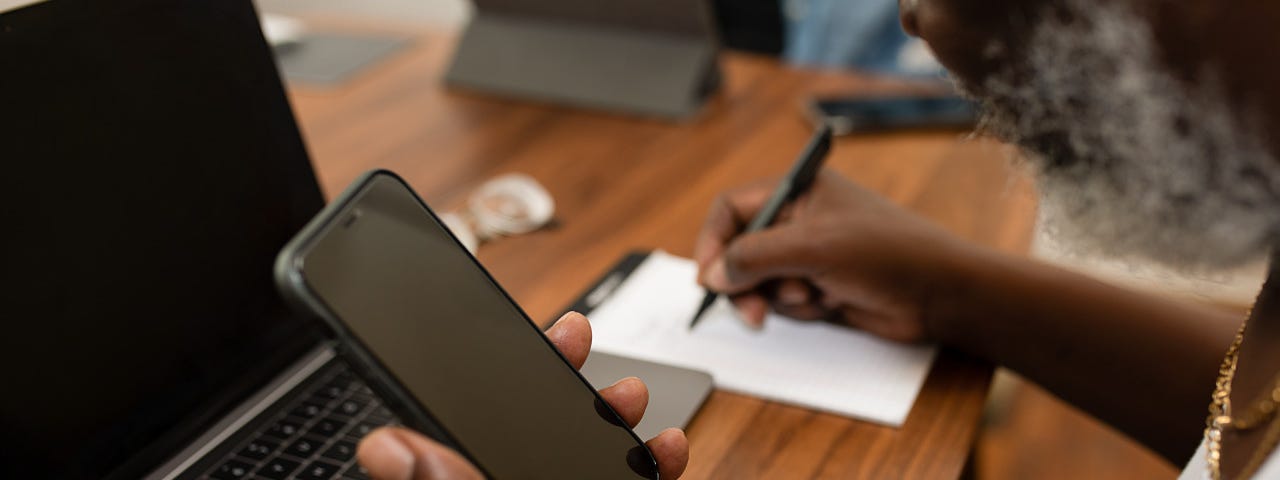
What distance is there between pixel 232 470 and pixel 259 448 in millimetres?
20

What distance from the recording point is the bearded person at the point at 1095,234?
1.38 ft

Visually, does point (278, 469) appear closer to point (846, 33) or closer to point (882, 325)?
point (882, 325)

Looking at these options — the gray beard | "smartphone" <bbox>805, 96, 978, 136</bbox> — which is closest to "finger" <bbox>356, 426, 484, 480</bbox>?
the gray beard

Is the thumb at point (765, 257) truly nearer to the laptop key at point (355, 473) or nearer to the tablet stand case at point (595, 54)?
the laptop key at point (355, 473)

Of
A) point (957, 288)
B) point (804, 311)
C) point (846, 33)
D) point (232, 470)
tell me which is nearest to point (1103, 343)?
point (957, 288)

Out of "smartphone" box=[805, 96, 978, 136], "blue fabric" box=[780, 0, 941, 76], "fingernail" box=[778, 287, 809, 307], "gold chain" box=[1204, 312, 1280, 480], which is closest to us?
"gold chain" box=[1204, 312, 1280, 480]

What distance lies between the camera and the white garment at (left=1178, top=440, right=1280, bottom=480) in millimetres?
427

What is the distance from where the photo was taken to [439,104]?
1155 mm

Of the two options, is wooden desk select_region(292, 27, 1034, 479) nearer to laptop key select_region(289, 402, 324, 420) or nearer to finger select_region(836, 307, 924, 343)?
finger select_region(836, 307, 924, 343)

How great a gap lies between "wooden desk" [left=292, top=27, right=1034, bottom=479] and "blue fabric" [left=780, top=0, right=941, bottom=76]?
1.44 feet

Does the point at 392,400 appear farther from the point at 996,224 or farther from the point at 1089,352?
the point at 996,224

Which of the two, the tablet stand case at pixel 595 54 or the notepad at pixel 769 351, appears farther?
the tablet stand case at pixel 595 54

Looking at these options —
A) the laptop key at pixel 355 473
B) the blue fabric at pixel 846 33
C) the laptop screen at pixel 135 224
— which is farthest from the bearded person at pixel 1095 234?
the blue fabric at pixel 846 33

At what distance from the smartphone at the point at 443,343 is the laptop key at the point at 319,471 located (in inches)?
6.0
